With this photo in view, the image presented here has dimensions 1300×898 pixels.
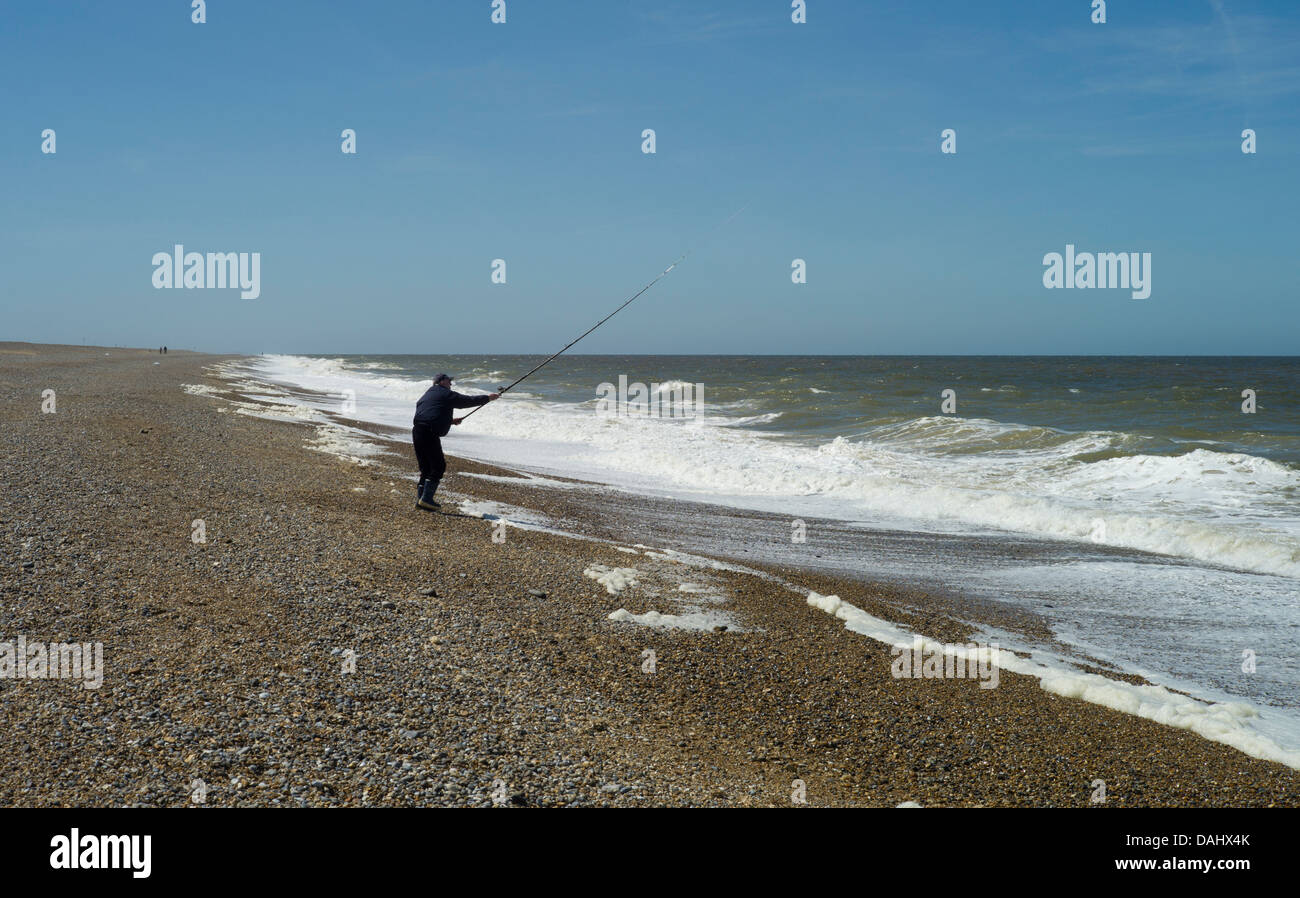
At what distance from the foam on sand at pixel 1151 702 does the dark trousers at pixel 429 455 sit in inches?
233

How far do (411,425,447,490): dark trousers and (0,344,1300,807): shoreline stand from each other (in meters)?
1.87

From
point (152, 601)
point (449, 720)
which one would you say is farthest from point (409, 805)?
point (152, 601)

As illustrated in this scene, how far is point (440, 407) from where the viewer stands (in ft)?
35.6

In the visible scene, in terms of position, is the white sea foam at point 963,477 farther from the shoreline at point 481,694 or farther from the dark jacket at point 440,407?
the shoreline at point 481,694

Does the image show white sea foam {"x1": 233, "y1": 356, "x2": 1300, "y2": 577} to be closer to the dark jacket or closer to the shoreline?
the dark jacket

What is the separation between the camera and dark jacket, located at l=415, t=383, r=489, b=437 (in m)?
10.8

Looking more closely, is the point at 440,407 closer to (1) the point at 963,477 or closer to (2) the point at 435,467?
(2) the point at 435,467

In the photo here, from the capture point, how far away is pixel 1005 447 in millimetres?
21344

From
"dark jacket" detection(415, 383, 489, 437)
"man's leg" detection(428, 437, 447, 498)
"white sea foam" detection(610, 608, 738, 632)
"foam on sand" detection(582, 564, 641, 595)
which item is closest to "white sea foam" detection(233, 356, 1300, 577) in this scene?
"dark jacket" detection(415, 383, 489, 437)

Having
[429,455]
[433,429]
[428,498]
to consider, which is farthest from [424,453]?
[428,498]

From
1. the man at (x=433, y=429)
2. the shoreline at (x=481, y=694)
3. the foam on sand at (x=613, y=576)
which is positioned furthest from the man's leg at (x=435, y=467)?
the foam on sand at (x=613, y=576)
